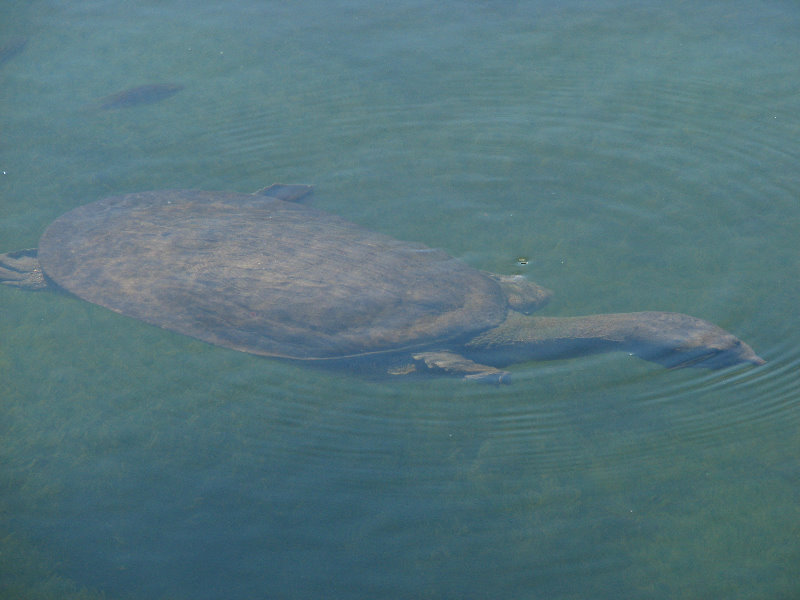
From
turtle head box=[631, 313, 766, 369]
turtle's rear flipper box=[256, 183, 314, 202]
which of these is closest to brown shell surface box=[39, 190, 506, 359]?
turtle's rear flipper box=[256, 183, 314, 202]

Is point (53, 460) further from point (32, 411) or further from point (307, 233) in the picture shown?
point (307, 233)

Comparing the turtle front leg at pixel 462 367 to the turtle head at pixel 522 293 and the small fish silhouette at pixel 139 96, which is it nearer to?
the turtle head at pixel 522 293

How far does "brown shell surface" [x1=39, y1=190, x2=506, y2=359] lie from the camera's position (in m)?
4.22

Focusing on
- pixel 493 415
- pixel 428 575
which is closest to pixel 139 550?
pixel 428 575

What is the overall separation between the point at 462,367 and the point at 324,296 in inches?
35.7

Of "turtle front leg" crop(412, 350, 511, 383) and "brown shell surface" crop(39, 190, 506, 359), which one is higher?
"brown shell surface" crop(39, 190, 506, 359)

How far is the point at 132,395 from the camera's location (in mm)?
4215

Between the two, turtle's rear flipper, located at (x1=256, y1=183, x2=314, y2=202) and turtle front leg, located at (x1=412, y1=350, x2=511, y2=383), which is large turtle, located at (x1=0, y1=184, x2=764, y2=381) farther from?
turtle's rear flipper, located at (x1=256, y1=183, x2=314, y2=202)

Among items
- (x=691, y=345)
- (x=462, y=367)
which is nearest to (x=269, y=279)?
(x=462, y=367)

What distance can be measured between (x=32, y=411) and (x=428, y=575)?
8.12ft

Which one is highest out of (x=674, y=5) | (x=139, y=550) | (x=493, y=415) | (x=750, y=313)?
(x=674, y=5)

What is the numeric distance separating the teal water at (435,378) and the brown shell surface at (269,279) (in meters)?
0.21

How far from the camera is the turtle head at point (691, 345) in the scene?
411 cm

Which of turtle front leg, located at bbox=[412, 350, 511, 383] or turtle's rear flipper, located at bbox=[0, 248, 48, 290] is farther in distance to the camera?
turtle's rear flipper, located at bbox=[0, 248, 48, 290]
